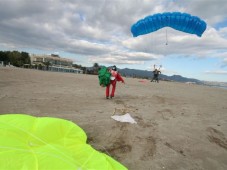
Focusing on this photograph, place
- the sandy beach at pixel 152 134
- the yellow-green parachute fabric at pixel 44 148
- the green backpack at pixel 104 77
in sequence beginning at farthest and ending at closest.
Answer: the green backpack at pixel 104 77, the sandy beach at pixel 152 134, the yellow-green parachute fabric at pixel 44 148

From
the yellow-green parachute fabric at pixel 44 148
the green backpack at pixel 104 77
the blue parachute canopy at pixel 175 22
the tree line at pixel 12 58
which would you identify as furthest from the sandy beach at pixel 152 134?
the tree line at pixel 12 58

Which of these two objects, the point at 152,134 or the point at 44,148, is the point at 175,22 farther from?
the point at 44,148

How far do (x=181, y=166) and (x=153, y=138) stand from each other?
1183 mm

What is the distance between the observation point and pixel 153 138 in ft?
17.1

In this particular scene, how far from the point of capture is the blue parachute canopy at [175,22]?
503 inches

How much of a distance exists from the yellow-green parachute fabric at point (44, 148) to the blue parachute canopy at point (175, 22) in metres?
10.6

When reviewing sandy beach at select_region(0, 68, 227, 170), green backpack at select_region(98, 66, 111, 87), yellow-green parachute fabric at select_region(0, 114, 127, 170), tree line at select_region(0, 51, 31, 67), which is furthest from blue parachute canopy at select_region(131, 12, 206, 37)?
tree line at select_region(0, 51, 31, 67)

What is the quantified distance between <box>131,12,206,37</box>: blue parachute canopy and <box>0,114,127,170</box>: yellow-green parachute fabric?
10.6 m

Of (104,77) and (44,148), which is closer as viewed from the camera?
(44,148)

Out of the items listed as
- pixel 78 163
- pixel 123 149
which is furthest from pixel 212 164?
pixel 78 163

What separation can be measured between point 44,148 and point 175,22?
11860 mm

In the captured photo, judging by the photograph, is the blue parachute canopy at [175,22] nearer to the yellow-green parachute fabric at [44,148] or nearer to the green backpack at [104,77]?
the green backpack at [104,77]

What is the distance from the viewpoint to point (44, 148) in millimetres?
3139

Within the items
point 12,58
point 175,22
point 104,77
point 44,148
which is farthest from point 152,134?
point 12,58
